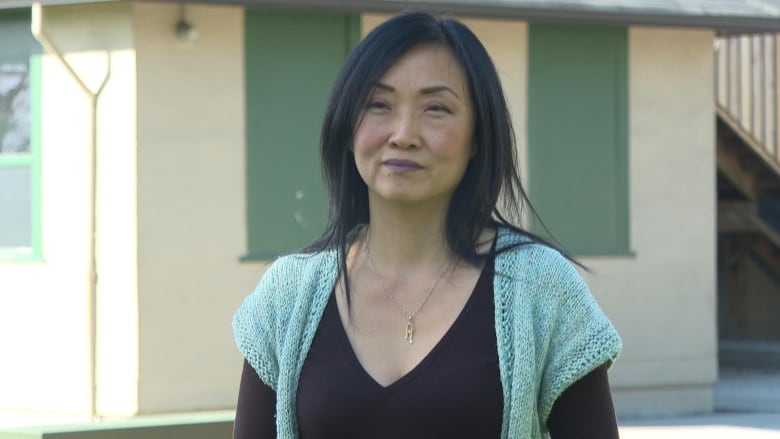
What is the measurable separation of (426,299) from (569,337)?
0.87 feet

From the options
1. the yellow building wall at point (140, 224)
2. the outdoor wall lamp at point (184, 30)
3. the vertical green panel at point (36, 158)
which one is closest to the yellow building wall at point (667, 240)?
the yellow building wall at point (140, 224)

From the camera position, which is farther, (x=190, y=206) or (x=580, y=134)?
(x=580, y=134)

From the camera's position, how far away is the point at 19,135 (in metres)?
12.3

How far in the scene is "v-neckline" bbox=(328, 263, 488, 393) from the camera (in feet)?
9.00

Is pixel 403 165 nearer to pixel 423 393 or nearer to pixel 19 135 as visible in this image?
pixel 423 393

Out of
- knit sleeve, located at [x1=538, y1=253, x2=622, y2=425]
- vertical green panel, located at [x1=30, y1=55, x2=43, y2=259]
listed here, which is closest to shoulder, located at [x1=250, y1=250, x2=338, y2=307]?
knit sleeve, located at [x1=538, y1=253, x2=622, y2=425]

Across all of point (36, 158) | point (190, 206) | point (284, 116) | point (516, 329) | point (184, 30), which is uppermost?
point (184, 30)

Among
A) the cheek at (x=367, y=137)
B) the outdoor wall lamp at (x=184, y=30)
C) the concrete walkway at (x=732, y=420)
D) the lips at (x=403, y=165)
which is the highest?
the outdoor wall lamp at (x=184, y=30)

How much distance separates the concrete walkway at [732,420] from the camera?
1240cm

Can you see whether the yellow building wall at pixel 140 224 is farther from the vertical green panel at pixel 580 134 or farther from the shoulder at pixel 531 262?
the shoulder at pixel 531 262

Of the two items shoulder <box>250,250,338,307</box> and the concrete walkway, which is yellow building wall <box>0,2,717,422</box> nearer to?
the concrete walkway

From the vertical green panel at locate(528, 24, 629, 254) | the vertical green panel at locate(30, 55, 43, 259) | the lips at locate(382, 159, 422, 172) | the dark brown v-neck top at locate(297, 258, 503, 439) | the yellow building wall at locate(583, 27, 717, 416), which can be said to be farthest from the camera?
the yellow building wall at locate(583, 27, 717, 416)

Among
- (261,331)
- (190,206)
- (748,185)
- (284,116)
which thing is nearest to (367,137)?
(261,331)

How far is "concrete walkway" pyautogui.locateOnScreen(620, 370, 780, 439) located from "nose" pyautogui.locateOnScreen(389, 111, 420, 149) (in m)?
9.75
